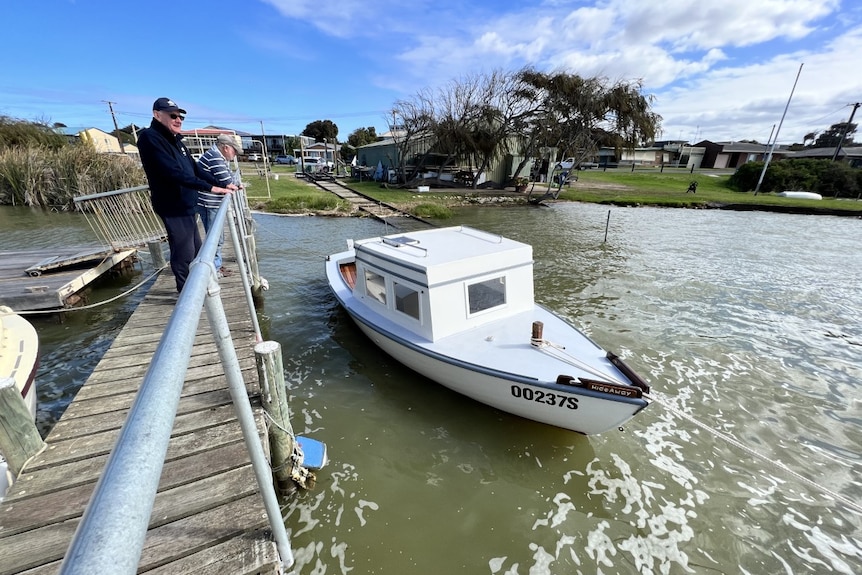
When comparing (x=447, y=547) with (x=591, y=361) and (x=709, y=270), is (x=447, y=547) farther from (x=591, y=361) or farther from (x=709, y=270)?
(x=709, y=270)

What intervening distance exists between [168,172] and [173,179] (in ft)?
0.33

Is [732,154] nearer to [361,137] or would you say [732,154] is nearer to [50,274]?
[361,137]

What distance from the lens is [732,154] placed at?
67.6m

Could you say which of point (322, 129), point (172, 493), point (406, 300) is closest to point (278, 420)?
point (172, 493)

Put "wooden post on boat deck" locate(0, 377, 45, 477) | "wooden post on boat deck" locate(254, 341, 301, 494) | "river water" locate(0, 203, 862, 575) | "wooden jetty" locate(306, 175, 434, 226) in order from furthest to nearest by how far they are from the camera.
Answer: "wooden jetty" locate(306, 175, 434, 226), "river water" locate(0, 203, 862, 575), "wooden post on boat deck" locate(254, 341, 301, 494), "wooden post on boat deck" locate(0, 377, 45, 477)

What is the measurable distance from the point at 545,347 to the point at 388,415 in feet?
9.24

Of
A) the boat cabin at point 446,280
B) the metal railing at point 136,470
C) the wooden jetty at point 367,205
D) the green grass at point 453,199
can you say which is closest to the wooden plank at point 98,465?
the metal railing at point 136,470

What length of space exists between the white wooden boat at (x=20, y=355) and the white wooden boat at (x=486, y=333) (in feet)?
15.4

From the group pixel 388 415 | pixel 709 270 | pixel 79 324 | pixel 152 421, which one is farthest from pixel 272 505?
pixel 709 270

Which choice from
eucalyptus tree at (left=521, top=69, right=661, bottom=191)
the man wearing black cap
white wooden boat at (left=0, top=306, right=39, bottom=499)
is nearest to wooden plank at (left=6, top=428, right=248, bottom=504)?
white wooden boat at (left=0, top=306, right=39, bottom=499)

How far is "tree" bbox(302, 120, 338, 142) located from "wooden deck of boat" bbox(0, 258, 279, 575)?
92.9 metres

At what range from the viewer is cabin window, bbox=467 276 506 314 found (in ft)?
21.7

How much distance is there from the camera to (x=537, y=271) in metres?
14.3

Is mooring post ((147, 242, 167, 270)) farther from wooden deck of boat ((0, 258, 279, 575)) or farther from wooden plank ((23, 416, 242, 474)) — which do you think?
wooden plank ((23, 416, 242, 474))
